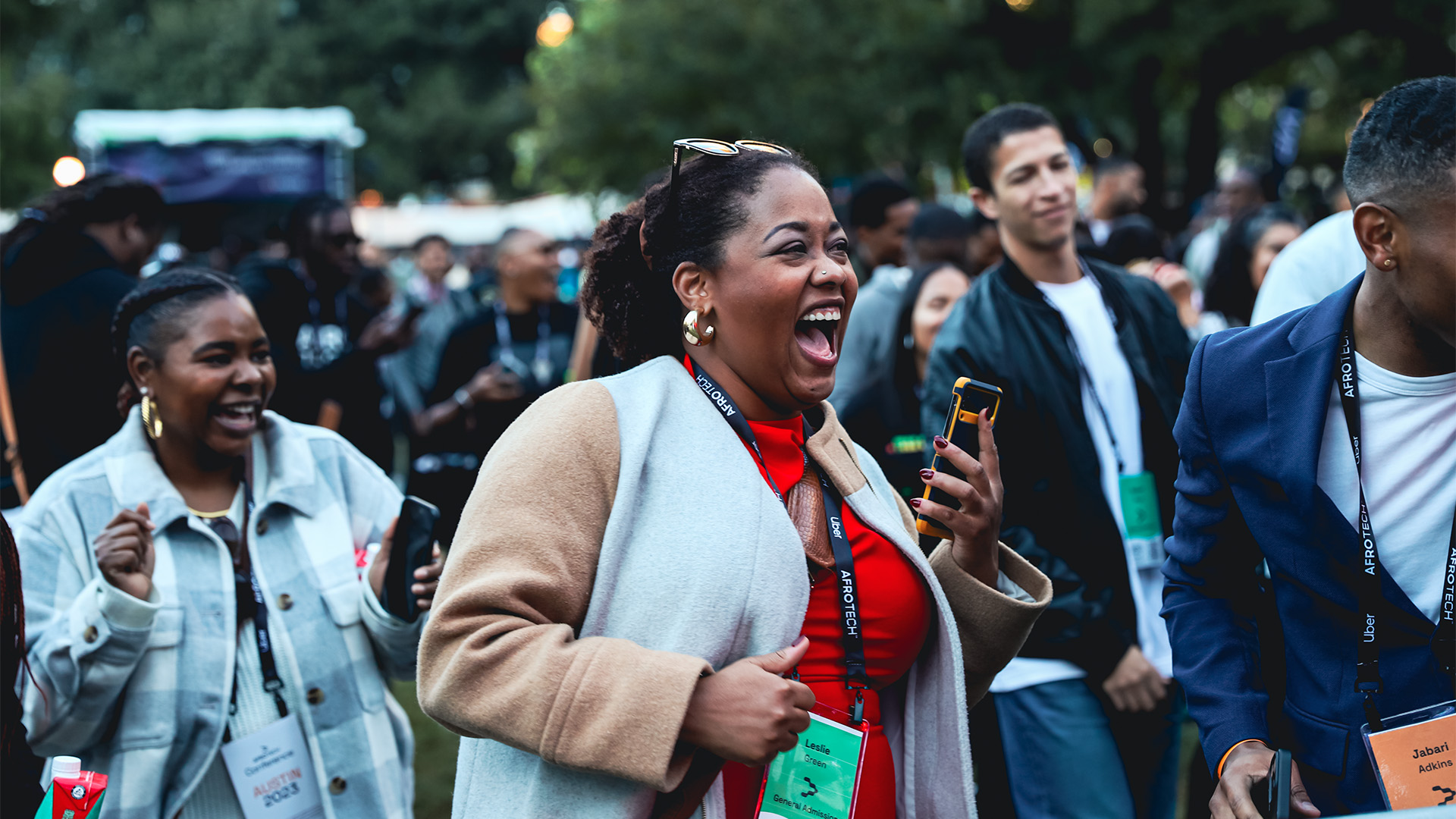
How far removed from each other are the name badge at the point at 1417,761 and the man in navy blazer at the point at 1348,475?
5 centimetres

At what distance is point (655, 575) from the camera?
217cm

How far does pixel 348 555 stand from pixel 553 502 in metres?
1.45

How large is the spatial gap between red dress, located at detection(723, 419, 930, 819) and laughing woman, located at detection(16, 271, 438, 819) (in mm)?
1018

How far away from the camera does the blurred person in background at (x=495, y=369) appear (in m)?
6.89

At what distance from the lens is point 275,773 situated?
10.3 ft

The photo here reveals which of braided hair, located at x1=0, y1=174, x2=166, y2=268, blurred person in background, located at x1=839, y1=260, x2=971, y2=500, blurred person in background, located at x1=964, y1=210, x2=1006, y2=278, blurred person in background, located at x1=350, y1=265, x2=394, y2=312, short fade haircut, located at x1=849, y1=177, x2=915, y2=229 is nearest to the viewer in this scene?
blurred person in background, located at x1=839, y1=260, x2=971, y2=500

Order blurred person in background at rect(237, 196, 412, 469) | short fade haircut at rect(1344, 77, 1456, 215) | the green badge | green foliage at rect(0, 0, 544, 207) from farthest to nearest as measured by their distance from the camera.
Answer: green foliage at rect(0, 0, 544, 207)
blurred person in background at rect(237, 196, 412, 469)
the green badge
short fade haircut at rect(1344, 77, 1456, 215)

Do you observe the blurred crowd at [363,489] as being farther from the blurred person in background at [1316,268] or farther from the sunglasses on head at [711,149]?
the sunglasses on head at [711,149]

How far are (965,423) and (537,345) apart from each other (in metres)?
5.04

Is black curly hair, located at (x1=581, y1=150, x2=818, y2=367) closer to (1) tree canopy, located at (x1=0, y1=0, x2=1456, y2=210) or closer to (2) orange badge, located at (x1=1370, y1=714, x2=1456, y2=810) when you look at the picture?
(2) orange badge, located at (x1=1370, y1=714, x2=1456, y2=810)

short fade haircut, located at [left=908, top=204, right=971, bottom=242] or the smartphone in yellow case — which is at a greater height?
short fade haircut, located at [left=908, top=204, right=971, bottom=242]

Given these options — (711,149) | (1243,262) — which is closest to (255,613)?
(711,149)

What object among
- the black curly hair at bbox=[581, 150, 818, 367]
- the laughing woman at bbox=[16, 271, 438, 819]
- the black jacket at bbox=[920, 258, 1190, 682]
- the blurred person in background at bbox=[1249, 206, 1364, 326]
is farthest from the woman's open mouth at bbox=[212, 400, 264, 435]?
→ the blurred person in background at bbox=[1249, 206, 1364, 326]

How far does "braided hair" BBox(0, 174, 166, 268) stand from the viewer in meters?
5.05
